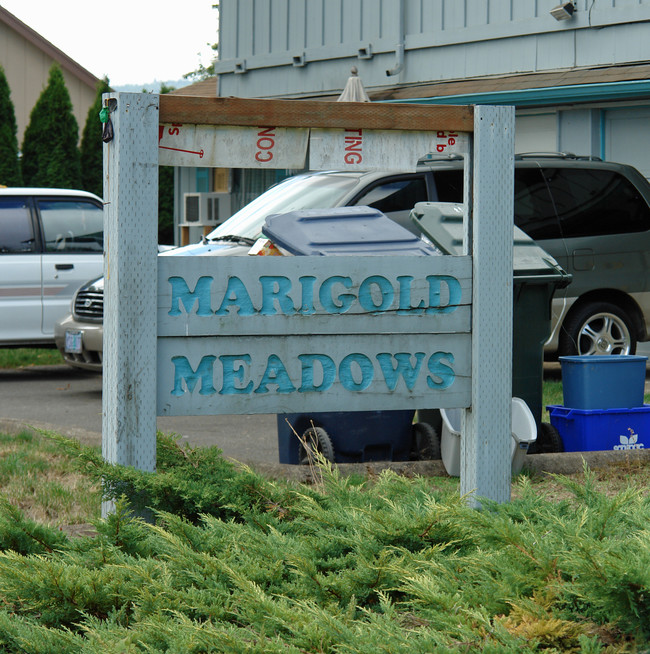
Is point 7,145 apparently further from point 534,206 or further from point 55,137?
point 534,206

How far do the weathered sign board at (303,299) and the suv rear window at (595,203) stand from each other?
579 centimetres

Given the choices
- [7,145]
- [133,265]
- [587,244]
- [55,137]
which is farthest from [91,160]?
[133,265]

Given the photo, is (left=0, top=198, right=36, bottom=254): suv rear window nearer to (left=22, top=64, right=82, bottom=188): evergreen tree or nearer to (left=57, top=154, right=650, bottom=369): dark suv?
(left=57, top=154, right=650, bottom=369): dark suv

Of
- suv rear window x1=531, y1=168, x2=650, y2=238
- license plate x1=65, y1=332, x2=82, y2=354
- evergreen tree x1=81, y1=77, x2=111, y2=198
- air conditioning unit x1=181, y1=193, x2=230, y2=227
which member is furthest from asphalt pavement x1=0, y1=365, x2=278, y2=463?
evergreen tree x1=81, y1=77, x2=111, y2=198

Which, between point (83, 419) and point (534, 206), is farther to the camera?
point (534, 206)

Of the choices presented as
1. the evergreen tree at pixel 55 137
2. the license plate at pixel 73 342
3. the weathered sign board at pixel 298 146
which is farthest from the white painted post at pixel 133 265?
the evergreen tree at pixel 55 137

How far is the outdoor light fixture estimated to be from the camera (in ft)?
39.7

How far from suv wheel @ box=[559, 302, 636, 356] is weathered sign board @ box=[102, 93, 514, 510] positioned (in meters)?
5.75

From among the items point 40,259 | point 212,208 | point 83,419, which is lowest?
point 83,419

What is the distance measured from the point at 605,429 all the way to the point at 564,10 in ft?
24.9

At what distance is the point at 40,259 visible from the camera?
10914mm

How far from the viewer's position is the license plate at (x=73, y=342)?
9922 millimetres

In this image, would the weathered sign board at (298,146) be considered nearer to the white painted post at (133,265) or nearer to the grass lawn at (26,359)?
the white painted post at (133,265)

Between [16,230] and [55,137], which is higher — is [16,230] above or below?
below
